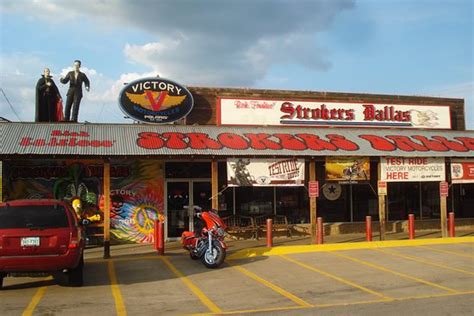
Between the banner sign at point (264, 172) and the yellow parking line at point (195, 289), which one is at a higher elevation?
the banner sign at point (264, 172)

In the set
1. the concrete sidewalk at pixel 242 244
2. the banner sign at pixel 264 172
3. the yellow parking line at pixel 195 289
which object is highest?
the banner sign at pixel 264 172

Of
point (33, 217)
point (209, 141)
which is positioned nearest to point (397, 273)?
point (33, 217)

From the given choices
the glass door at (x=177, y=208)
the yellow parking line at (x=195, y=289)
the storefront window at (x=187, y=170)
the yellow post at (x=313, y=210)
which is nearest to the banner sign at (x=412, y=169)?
the yellow post at (x=313, y=210)

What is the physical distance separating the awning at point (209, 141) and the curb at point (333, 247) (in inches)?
120

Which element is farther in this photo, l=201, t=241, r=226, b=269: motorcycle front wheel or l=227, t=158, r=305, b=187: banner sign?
l=227, t=158, r=305, b=187: banner sign

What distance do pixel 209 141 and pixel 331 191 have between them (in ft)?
19.5

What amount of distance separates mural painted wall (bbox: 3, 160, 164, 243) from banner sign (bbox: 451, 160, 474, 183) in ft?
34.2

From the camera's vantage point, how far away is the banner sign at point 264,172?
53.3 feet

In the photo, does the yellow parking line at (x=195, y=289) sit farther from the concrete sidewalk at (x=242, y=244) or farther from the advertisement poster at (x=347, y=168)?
the advertisement poster at (x=347, y=168)

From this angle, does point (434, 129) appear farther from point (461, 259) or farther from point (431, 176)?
point (461, 259)

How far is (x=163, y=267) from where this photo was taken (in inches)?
498

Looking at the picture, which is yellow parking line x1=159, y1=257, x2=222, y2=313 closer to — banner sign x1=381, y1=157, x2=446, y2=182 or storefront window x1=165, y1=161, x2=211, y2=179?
storefront window x1=165, y1=161, x2=211, y2=179

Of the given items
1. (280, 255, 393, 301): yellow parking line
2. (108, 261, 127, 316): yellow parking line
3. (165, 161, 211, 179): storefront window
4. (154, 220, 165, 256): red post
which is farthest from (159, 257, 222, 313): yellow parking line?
(165, 161, 211, 179): storefront window

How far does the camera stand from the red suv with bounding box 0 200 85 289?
9211mm
